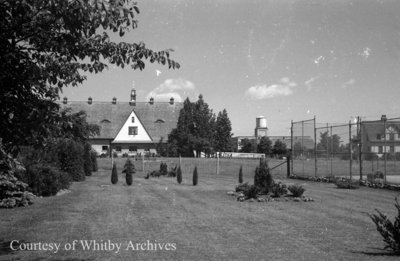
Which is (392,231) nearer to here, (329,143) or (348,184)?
(348,184)

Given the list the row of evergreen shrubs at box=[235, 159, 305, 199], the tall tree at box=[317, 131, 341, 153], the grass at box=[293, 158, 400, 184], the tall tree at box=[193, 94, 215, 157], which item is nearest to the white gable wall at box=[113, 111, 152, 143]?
the tall tree at box=[193, 94, 215, 157]

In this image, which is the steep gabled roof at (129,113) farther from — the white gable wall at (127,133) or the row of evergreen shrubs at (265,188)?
the row of evergreen shrubs at (265,188)

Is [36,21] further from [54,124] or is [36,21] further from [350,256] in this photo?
[350,256]

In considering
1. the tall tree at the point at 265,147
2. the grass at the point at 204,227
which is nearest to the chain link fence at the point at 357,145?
the grass at the point at 204,227

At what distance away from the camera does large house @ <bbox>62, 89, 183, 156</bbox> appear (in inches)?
3007

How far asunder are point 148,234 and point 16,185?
296 inches

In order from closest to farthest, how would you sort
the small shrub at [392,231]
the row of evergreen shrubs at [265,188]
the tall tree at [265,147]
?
the small shrub at [392,231] < the row of evergreen shrubs at [265,188] < the tall tree at [265,147]

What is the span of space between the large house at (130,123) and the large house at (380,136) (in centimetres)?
5017

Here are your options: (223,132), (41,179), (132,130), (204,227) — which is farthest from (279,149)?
(204,227)

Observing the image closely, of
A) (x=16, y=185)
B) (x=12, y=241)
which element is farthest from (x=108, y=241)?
(x=16, y=185)

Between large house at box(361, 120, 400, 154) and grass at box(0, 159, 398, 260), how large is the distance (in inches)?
249

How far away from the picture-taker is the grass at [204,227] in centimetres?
835

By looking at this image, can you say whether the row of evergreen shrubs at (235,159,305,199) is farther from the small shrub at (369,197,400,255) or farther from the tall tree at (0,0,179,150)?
the tall tree at (0,0,179,150)

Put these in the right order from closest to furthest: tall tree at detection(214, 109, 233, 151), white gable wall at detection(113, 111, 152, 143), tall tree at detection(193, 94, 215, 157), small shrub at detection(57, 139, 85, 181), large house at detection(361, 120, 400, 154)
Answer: large house at detection(361, 120, 400, 154)
small shrub at detection(57, 139, 85, 181)
tall tree at detection(193, 94, 215, 157)
tall tree at detection(214, 109, 233, 151)
white gable wall at detection(113, 111, 152, 143)
